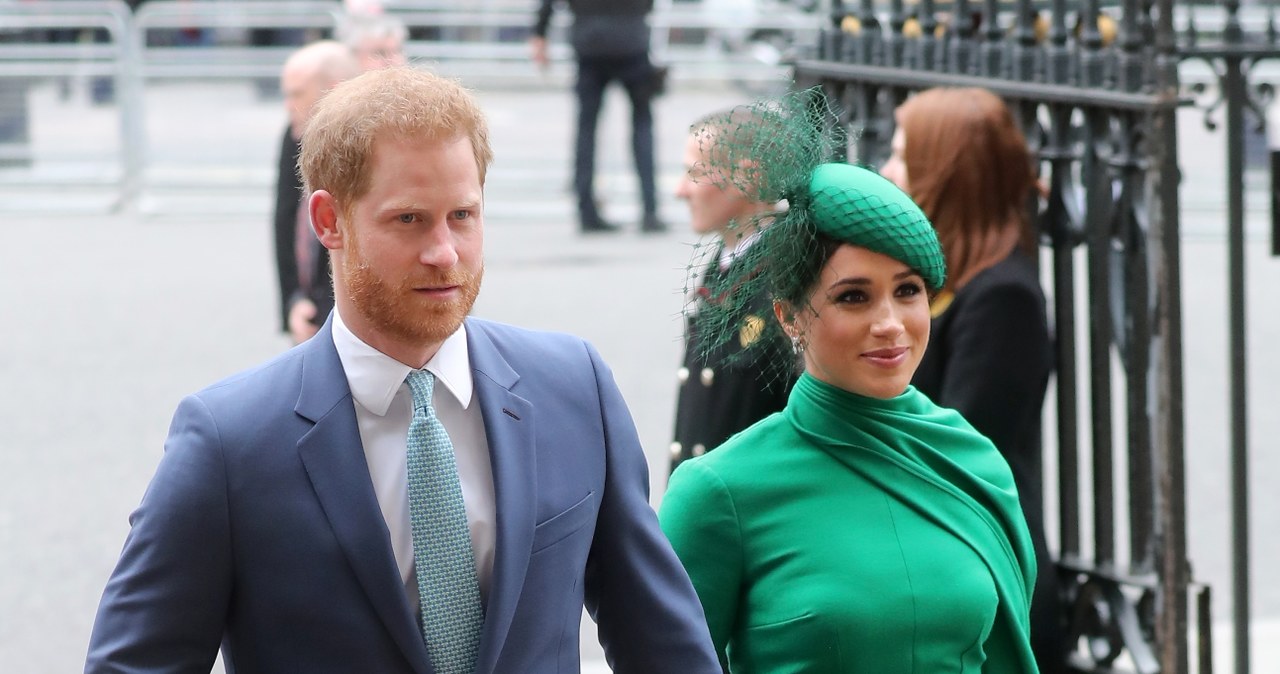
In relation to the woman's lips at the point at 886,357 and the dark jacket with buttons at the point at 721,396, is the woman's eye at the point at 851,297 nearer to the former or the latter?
the woman's lips at the point at 886,357

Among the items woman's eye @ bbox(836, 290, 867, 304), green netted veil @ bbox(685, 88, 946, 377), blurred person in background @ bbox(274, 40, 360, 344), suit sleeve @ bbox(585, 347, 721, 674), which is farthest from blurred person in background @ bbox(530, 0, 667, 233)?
suit sleeve @ bbox(585, 347, 721, 674)

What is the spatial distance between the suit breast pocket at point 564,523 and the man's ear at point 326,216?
421mm

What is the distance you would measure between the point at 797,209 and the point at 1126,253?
143cm

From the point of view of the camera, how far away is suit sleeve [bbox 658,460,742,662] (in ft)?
8.89

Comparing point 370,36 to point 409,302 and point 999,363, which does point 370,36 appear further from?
point 409,302

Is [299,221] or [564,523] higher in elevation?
[299,221]

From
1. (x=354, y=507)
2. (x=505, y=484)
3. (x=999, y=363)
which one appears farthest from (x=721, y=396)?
(x=354, y=507)

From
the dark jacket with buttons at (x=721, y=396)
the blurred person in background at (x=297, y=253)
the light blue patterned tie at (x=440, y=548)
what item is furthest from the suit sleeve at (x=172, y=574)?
the blurred person in background at (x=297, y=253)

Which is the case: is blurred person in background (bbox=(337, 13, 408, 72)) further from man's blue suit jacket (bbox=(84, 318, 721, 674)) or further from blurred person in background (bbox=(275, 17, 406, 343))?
man's blue suit jacket (bbox=(84, 318, 721, 674))

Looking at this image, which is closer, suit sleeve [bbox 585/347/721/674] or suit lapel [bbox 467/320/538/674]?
suit lapel [bbox 467/320/538/674]

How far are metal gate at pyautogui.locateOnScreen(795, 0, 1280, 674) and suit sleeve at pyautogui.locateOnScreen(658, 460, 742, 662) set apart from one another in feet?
4.78

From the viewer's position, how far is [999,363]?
12.9 feet

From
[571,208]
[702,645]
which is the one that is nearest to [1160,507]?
[702,645]

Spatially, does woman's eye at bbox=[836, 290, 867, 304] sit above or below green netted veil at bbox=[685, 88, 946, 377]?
below
